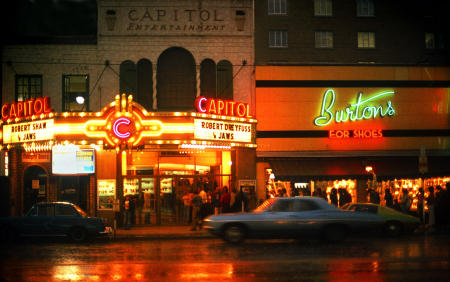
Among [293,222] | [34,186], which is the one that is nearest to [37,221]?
[34,186]

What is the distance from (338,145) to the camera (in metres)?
28.2

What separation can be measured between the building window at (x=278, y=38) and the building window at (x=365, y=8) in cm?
486

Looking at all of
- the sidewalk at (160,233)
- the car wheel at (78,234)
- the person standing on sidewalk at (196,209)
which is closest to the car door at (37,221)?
the car wheel at (78,234)

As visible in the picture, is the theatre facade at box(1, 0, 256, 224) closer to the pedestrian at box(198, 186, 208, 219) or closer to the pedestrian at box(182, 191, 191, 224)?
the pedestrian at box(182, 191, 191, 224)

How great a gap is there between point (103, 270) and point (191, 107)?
1552 cm

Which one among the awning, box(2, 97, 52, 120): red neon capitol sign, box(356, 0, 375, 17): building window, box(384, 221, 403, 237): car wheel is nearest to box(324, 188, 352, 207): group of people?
the awning

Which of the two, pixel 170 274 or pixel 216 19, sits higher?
pixel 216 19

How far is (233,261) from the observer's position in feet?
45.0

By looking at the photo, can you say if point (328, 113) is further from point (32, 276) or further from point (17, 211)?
point (32, 276)

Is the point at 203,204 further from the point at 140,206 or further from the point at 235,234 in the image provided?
the point at 235,234

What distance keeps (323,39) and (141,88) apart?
10.8 m

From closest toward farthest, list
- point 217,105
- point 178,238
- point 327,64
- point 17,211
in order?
point 178,238
point 217,105
point 17,211
point 327,64

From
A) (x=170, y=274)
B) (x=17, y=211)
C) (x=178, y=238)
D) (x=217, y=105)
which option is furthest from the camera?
(x=17, y=211)

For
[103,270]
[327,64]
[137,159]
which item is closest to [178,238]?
[137,159]
